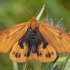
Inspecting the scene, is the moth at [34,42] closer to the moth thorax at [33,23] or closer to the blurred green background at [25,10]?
the moth thorax at [33,23]

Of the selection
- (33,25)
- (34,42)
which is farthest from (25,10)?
(34,42)

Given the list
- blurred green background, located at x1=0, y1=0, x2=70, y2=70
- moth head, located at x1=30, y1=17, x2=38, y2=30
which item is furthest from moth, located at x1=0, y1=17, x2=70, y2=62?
blurred green background, located at x1=0, y1=0, x2=70, y2=70

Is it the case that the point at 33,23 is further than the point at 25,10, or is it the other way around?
the point at 25,10

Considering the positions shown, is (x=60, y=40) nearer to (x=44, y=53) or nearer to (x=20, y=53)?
(x=44, y=53)

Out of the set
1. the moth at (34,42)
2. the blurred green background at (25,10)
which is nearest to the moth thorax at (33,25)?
the moth at (34,42)

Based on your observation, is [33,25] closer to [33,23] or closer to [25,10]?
[33,23]

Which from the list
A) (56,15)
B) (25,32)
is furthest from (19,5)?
(25,32)

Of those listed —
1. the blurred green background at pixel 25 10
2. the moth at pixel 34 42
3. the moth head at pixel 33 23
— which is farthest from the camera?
the blurred green background at pixel 25 10
